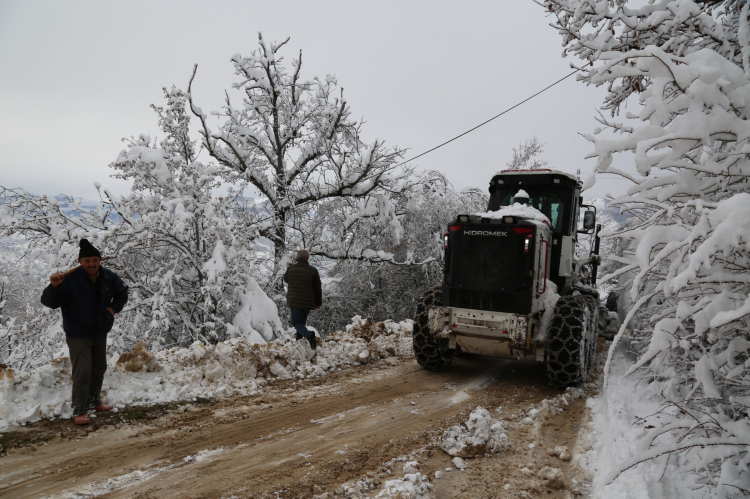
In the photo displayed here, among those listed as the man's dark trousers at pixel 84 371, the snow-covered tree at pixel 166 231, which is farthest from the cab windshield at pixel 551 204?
the man's dark trousers at pixel 84 371

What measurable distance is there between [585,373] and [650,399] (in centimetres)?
173

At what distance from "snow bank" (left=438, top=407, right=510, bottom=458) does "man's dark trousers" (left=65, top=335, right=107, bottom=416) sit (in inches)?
145

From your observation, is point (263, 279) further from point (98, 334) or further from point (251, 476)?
point (251, 476)

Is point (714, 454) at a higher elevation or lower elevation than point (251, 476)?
higher

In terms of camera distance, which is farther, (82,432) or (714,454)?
(82,432)

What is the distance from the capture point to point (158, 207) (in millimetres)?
8930

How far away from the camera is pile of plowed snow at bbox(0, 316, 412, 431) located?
15.1ft

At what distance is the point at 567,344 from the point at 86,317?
18.7 ft

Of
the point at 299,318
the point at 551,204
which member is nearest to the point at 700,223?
the point at 551,204

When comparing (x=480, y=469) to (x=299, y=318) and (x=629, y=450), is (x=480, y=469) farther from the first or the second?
(x=299, y=318)

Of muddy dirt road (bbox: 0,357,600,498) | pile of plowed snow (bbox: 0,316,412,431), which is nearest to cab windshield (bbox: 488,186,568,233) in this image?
→ muddy dirt road (bbox: 0,357,600,498)

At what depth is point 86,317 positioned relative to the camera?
4672mm

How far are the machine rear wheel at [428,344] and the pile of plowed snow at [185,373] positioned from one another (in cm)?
106

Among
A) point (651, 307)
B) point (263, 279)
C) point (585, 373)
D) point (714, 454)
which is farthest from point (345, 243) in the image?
point (714, 454)
